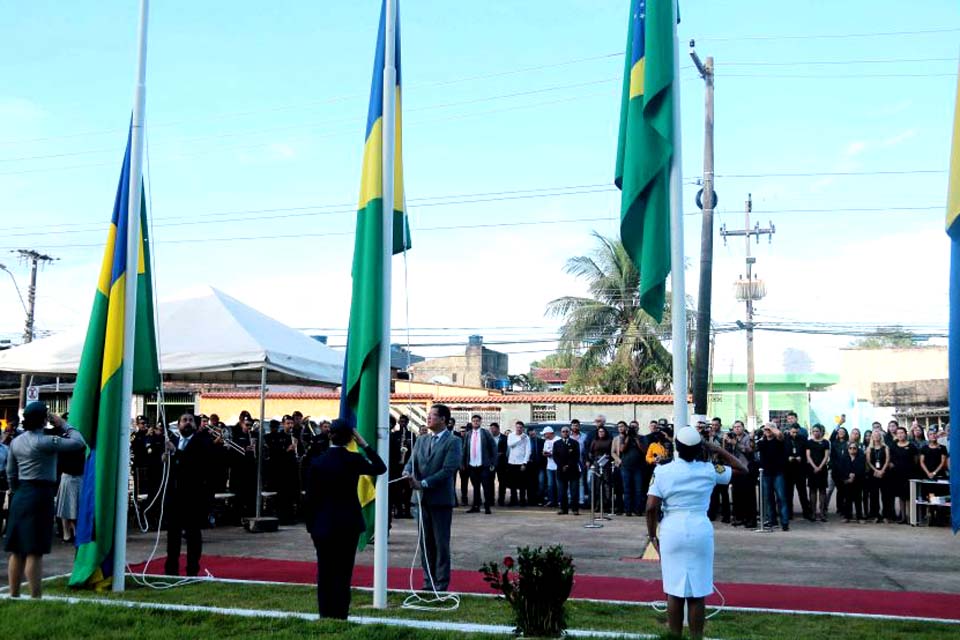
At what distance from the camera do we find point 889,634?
779 cm

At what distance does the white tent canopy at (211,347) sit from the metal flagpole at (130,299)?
5.16 metres

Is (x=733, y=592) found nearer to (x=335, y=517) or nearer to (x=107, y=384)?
(x=335, y=517)

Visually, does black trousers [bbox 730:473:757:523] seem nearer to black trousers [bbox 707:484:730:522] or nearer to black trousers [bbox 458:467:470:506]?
black trousers [bbox 707:484:730:522]

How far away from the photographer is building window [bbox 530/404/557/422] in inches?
1268

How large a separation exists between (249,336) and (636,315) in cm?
2541

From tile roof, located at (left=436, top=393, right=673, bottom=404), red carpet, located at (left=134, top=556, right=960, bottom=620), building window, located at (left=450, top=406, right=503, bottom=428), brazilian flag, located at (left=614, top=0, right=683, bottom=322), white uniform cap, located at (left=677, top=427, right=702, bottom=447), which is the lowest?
red carpet, located at (left=134, top=556, right=960, bottom=620)

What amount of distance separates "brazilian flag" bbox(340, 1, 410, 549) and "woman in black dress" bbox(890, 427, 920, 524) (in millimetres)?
12559

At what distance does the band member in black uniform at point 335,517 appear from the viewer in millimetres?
7668

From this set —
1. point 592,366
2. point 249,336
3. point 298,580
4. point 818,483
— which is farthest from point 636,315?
point 298,580

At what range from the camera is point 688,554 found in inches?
258

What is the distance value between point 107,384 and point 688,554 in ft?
20.4

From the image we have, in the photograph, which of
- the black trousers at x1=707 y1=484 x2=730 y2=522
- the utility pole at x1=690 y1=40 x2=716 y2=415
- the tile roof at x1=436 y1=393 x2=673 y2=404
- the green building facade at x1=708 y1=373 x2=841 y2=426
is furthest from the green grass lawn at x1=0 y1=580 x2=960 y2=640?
the green building facade at x1=708 y1=373 x2=841 y2=426

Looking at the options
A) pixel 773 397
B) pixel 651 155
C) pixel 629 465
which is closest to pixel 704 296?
pixel 629 465

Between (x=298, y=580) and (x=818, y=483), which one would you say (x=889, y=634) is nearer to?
(x=298, y=580)
